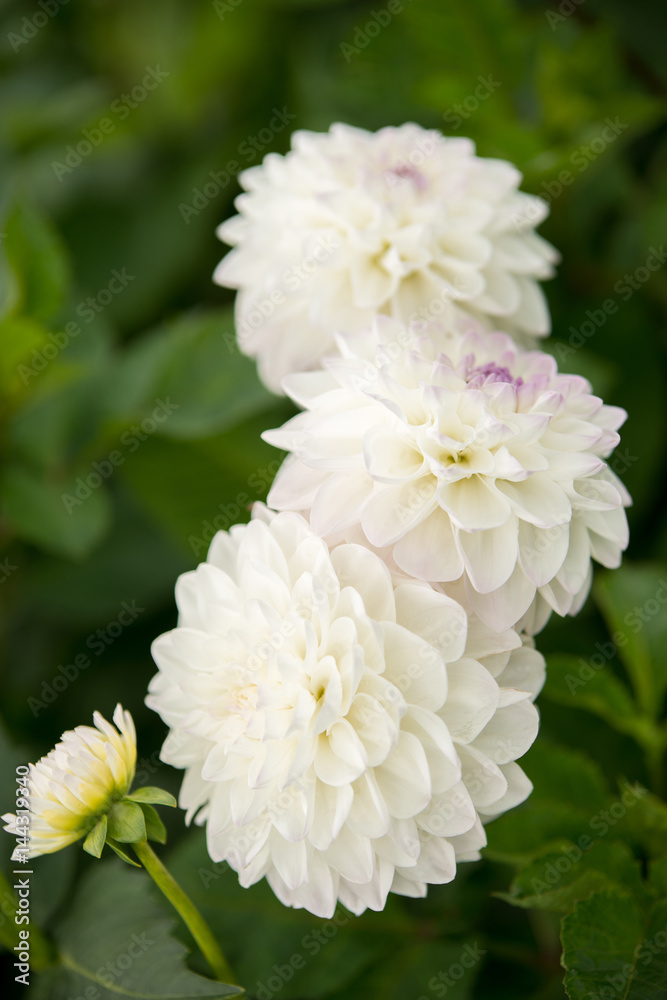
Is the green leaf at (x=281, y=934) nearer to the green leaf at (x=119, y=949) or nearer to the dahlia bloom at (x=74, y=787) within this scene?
the green leaf at (x=119, y=949)

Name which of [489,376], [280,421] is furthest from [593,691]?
[280,421]

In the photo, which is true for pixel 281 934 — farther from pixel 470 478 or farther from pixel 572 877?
pixel 470 478

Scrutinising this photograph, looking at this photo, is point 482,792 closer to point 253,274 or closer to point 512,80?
point 253,274

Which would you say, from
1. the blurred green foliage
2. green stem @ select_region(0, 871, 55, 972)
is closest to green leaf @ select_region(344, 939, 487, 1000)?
the blurred green foliage

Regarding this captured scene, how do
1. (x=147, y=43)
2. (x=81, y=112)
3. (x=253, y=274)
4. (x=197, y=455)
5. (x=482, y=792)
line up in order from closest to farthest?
(x=482, y=792) → (x=253, y=274) → (x=197, y=455) → (x=81, y=112) → (x=147, y=43)

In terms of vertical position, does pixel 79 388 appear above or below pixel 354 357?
below

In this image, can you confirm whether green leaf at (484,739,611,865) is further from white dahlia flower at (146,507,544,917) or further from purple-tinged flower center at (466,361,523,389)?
purple-tinged flower center at (466,361,523,389)

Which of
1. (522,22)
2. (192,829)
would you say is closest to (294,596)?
(192,829)
